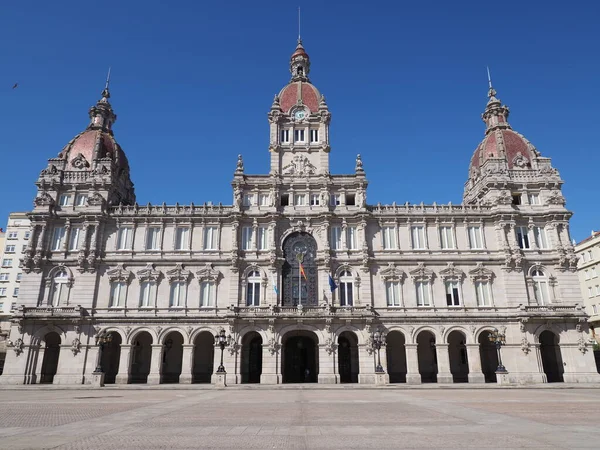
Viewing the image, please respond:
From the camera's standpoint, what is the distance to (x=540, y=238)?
51.1m

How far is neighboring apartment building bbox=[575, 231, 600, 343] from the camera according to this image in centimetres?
7038

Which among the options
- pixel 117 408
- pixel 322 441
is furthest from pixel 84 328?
pixel 322 441

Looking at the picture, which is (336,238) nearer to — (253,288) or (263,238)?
(263,238)

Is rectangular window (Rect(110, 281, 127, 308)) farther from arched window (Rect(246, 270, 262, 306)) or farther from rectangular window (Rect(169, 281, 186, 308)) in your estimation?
arched window (Rect(246, 270, 262, 306))

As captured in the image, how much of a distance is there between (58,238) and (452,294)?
47363mm

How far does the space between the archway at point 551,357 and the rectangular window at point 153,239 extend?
152 ft

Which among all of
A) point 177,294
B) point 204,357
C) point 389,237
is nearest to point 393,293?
point 389,237

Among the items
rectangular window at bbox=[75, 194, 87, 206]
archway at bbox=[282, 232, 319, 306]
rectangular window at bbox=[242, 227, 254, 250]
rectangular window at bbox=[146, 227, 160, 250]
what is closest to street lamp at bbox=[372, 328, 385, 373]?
archway at bbox=[282, 232, 319, 306]

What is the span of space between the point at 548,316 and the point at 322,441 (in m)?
43.0

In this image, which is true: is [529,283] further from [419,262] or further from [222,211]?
[222,211]

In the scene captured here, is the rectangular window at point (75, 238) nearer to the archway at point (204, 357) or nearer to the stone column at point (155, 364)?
the stone column at point (155, 364)

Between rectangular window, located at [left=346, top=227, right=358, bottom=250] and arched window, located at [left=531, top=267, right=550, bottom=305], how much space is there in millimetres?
20875

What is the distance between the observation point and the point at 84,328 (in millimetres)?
47344

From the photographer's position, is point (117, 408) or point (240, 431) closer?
point (240, 431)
